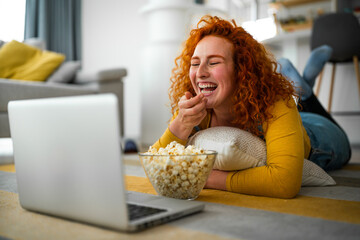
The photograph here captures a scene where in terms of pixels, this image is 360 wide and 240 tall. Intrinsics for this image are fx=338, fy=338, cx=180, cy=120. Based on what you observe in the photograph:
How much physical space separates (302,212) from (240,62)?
54 cm

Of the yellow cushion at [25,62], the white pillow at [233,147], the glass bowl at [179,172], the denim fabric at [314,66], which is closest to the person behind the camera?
the glass bowl at [179,172]

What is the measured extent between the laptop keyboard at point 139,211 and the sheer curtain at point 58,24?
383cm

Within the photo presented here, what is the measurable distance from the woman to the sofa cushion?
1.91 metres

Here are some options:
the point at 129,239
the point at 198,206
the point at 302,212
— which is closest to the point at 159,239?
the point at 129,239

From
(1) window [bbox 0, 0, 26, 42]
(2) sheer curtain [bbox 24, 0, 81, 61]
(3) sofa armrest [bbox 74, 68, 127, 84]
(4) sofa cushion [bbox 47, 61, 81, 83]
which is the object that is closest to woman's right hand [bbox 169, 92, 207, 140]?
(1) window [bbox 0, 0, 26, 42]

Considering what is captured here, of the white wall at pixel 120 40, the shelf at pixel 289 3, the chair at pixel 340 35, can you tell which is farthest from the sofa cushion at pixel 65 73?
the shelf at pixel 289 3

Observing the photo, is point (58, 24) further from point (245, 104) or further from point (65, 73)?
point (245, 104)

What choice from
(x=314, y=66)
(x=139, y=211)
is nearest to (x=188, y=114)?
(x=139, y=211)

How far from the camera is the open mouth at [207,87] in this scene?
1.14 m

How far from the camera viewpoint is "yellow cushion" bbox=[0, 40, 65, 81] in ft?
8.92

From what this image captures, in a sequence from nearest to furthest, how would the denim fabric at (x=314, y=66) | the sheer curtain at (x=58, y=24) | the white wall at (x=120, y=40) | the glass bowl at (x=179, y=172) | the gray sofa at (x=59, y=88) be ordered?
the glass bowl at (x=179, y=172), the denim fabric at (x=314, y=66), the gray sofa at (x=59, y=88), the sheer curtain at (x=58, y=24), the white wall at (x=120, y=40)

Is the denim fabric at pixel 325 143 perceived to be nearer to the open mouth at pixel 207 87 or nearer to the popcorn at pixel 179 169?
the open mouth at pixel 207 87

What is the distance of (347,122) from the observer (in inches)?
127

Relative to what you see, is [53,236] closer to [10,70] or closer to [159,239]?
[159,239]
